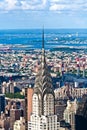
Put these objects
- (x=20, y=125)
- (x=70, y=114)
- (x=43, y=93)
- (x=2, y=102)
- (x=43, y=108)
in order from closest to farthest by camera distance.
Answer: (x=43, y=108), (x=43, y=93), (x=20, y=125), (x=70, y=114), (x=2, y=102)

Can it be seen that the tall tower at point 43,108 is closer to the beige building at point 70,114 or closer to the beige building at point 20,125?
the beige building at point 20,125

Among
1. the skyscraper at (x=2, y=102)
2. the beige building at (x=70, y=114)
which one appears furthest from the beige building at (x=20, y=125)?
the skyscraper at (x=2, y=102)

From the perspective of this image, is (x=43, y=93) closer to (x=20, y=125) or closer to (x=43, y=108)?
(x=43, y=108)

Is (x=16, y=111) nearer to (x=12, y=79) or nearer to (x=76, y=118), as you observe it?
(x=76, y=118)

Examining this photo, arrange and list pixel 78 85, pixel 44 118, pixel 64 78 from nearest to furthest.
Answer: pixel 44 118 → pixel 78 85 → pixel 64 78

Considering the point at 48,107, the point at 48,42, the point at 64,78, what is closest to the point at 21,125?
the point at 48,107

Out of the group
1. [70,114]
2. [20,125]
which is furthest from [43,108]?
[70,114]

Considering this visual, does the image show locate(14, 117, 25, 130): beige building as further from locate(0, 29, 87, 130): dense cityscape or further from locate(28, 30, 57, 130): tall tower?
locate(28, 30, 57, 130): tall tower

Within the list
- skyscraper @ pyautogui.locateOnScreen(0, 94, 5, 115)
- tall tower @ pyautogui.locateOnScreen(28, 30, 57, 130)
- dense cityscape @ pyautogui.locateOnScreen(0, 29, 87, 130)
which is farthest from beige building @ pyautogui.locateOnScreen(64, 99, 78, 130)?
skyscraper @ pyautogui.locateOnScreen(0, 94, 5, 115)
